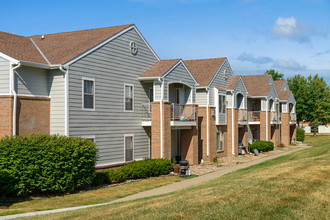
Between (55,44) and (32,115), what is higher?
(55,44)

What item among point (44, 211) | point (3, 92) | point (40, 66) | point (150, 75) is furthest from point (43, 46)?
point (44, 211)

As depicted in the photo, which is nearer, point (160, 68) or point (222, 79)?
point (160, 68)

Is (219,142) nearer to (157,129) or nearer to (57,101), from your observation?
(157,129)

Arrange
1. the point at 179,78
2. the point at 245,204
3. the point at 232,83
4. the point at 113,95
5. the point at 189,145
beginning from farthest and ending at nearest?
the point at 232,83, the point at 189,145, the point at 179,78, the point at 113,95, the point at 245,204

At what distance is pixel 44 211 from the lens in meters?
12.6

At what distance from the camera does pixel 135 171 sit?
20391mm

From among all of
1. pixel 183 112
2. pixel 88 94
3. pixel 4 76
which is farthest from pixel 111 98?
pixel 183 112

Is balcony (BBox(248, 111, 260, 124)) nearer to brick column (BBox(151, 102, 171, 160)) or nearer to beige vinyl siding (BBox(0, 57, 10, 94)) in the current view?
brick column (BBox(151, 102, 171, 160))

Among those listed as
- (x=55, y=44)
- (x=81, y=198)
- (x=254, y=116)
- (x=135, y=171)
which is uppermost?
(x=55, y=44)

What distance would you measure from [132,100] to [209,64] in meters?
12.9

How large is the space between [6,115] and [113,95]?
6.37m

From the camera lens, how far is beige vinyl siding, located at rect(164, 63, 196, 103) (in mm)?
24000

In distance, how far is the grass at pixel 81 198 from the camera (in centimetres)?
1329

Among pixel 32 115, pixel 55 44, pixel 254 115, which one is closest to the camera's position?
pixel 32 115
